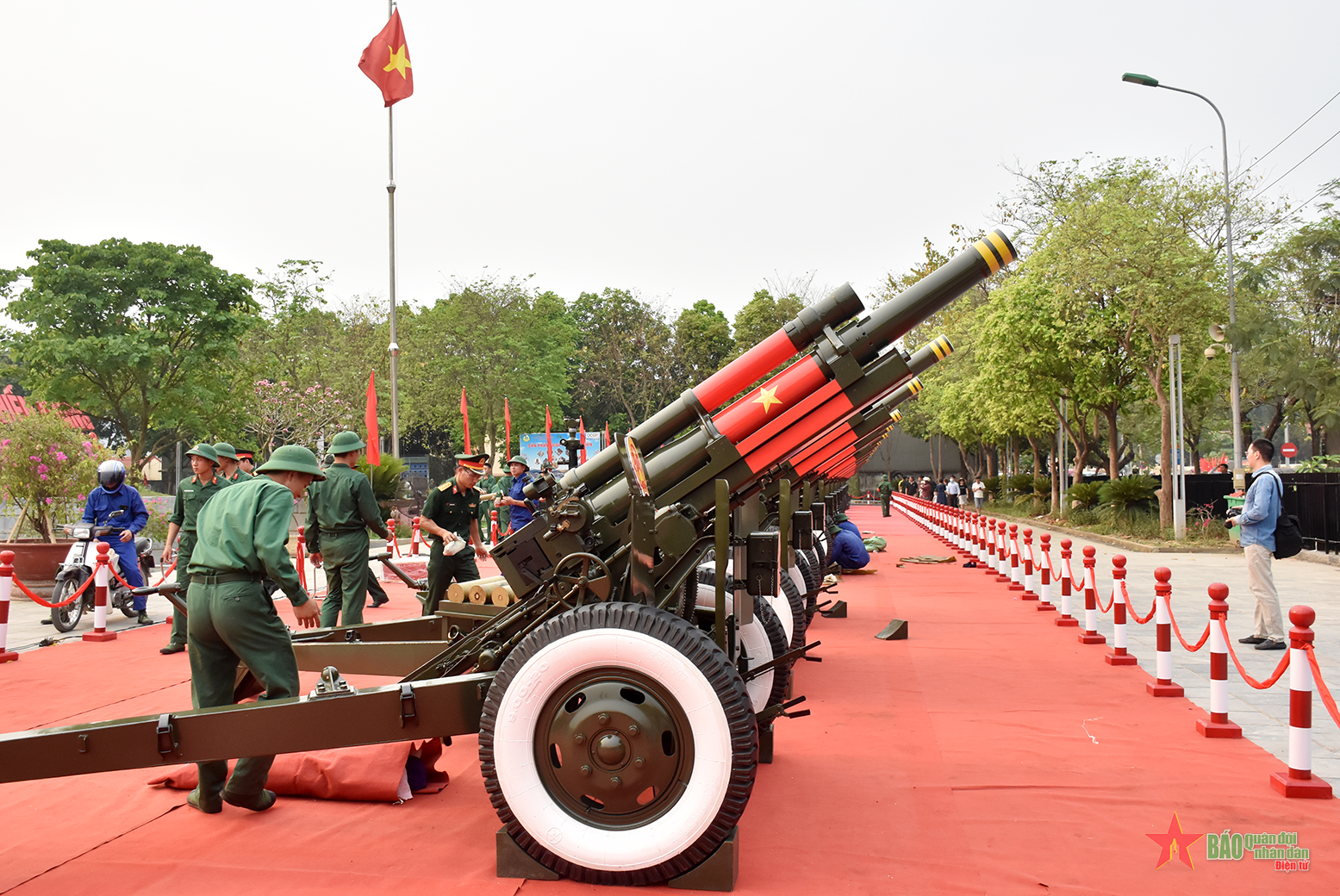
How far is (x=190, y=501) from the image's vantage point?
9.01 m

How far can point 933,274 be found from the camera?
15.8ft

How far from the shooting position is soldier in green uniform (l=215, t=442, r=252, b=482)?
888 cm

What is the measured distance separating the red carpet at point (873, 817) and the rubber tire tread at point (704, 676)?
159 millimetres

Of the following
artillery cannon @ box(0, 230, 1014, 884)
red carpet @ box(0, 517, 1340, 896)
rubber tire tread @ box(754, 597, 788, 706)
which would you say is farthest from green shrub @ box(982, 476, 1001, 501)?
artillery cannon @ box(0, 230, 1014, 884)

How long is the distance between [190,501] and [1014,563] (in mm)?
10844

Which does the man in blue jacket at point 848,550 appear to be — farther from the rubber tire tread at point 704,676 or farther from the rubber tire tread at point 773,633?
the rubber tire tread at point 704,676

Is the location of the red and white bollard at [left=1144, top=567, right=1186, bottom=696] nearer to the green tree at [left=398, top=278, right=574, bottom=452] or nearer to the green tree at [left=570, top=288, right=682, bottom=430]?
→ the green tree at [left=398, top=278, right=574, bottom=452]

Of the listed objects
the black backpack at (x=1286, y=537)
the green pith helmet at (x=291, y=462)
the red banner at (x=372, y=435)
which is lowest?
the black backpack at (x=1286, y=537)

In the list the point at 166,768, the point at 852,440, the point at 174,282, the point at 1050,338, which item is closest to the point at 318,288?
the point at 174,282

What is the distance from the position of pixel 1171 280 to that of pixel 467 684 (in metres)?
21.4

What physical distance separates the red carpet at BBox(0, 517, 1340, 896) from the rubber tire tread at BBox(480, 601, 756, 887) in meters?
0.16

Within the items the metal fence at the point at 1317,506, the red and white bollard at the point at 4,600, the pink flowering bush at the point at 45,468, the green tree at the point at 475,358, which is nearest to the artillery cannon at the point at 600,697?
the red and white bollard at the point at 4,600

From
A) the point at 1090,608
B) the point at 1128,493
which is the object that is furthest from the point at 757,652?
the point at 1128,493

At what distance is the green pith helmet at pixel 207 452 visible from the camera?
844 centimetres
